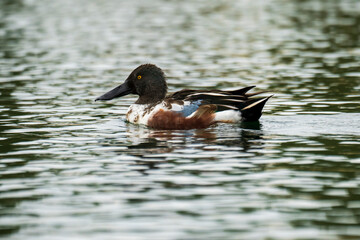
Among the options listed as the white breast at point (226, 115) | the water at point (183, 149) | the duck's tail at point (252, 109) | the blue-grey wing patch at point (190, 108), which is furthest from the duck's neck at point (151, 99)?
the duck's tail at point (252, 109)

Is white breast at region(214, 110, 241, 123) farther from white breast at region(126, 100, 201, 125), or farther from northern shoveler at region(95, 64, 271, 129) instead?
white breast at region(126, 100, 201, 125)

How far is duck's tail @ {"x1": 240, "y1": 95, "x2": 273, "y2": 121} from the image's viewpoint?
521 inches

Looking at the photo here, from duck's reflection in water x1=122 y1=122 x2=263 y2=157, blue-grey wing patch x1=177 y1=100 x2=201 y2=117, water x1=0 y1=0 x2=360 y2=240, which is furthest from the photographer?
blue-grey wing patch x1=177 y1=100 x2=201 y2=117

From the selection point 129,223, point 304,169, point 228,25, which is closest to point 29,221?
point 129,223

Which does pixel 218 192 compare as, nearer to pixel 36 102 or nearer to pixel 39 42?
pixel 36 102

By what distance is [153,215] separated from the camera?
800 centimetres

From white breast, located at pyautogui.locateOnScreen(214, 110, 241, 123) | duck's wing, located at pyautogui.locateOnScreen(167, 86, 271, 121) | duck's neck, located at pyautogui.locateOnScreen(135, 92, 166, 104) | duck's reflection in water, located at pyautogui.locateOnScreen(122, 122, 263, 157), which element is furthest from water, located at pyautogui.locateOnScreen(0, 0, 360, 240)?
duck's neck, located at pyautogui.locateOnScreen(135, 92, 166, 104)

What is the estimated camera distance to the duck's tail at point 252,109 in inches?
521

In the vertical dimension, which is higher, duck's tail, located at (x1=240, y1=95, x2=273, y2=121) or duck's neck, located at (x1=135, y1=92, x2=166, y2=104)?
duck's neck, located at (x1=135, y1=92, x2=166, y2=104)

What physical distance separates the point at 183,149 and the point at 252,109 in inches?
87.2

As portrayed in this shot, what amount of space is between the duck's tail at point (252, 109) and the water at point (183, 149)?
0.24m

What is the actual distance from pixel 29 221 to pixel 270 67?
14.6 metres

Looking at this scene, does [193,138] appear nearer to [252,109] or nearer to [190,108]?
[190,108]

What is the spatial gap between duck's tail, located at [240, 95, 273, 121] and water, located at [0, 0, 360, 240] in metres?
0.24
